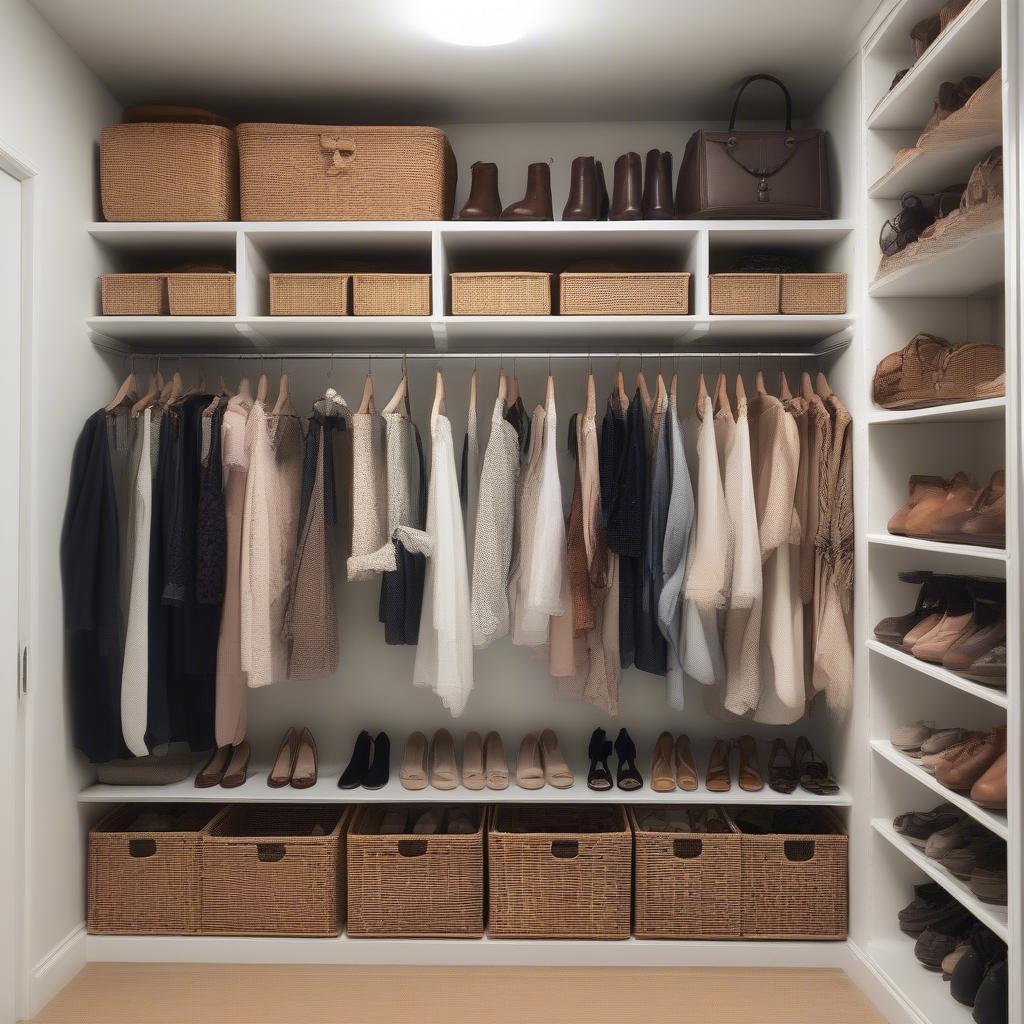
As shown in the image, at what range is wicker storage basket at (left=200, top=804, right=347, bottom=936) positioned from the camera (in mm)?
2516

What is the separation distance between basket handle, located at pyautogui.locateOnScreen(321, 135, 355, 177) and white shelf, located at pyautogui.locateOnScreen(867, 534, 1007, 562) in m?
1.91

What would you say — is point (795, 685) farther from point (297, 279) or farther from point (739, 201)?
point (297, 279)

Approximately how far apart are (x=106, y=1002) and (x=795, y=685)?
2.17 metres

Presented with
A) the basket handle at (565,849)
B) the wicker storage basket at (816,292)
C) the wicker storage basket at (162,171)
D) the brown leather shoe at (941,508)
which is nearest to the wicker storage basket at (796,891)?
the basket handle at (565,849)

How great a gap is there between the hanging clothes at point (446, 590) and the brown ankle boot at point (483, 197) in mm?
662

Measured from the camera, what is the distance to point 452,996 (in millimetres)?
2340

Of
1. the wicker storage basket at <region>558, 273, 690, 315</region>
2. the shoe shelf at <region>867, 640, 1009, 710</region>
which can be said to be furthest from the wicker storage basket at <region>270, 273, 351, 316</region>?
the shoe shelf at <region>867, 640, 1009, 710</region>

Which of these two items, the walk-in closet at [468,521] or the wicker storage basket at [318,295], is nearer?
the walk-in closet at [468,521]

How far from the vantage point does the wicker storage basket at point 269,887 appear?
2516 mm

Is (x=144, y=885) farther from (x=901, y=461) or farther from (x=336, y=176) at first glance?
(x=901, y=461)

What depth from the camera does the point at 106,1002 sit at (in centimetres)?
230

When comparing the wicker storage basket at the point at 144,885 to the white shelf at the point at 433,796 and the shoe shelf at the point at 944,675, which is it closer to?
the white shelf at the point at 433,796

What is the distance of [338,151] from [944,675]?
2.22 meters

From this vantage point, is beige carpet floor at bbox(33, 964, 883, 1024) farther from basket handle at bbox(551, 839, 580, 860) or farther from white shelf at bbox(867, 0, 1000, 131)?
white shelf at bbox(867, 0, 1000, 131)
